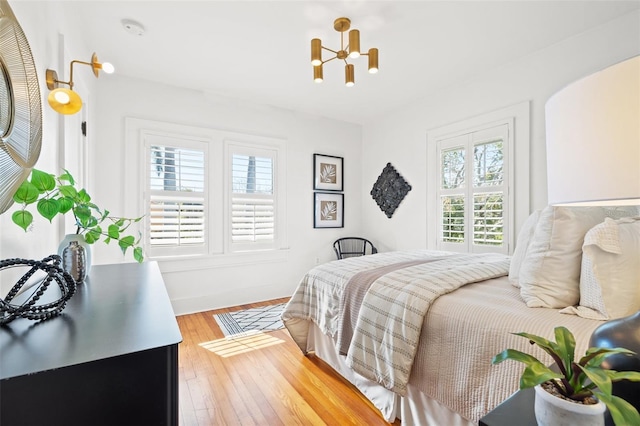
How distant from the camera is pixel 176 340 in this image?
27.0 inches

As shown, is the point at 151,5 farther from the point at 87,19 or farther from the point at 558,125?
the point at 558,125

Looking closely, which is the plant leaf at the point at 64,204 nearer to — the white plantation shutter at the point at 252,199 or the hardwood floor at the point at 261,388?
the hardwood floor at the point at 261,388

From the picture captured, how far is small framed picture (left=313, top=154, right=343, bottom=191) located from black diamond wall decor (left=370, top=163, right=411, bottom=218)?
1.92 ft

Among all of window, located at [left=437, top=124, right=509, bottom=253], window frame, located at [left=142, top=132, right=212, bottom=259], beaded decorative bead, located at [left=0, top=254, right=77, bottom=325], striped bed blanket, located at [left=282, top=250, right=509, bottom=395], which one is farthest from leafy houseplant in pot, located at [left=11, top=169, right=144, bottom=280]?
window, located at [left=437, top=124, right=509, bottom=253]

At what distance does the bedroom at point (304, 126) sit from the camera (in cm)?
198

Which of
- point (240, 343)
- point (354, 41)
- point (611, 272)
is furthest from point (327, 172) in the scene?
point (611, 272)

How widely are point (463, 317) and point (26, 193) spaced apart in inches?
68.8

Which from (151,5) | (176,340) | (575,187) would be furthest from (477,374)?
(151,5)

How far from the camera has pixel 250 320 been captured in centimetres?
319

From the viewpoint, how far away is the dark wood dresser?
563mm

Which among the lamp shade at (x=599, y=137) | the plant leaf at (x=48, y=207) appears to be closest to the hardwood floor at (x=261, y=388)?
the plant leaf at (x=48, y=207)

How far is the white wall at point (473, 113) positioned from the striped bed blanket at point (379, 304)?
4.91ft

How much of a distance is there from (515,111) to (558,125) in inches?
111

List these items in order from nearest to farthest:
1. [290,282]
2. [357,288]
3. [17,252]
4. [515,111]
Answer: [17,252]
[357,288]
[515,111]
[290,282]
